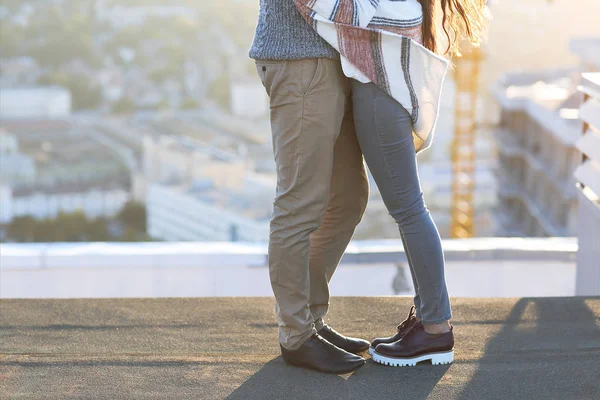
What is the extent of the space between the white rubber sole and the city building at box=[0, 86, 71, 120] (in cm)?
2842

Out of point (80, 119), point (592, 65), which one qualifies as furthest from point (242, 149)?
point (592, 65)

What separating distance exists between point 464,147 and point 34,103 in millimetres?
14942

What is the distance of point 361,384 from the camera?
1495 millimetres

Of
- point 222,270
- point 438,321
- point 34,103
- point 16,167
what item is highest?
point 438,321

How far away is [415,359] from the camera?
1562 millimetres

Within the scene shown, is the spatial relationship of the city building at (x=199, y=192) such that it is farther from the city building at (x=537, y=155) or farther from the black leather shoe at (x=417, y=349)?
the black leather shoe at (x=417, y=349)

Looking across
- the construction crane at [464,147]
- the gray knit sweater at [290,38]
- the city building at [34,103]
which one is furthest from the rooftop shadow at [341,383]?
the city building at [34,103]

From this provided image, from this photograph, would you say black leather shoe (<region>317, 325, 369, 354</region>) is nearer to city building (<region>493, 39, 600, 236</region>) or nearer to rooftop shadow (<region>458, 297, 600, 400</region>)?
rooftop shadow (<region>458, 297, 600, 400</region>)

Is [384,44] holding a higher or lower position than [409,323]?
higher

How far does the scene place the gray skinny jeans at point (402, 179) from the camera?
1.43 meters

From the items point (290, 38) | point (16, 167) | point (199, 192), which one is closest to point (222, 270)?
point (290, 38)

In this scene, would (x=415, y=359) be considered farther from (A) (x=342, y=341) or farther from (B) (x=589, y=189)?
(B) (x=589, y=189)

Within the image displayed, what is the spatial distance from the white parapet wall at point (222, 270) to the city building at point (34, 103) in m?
27.3

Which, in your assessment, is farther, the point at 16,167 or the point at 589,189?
the point at 16,167
